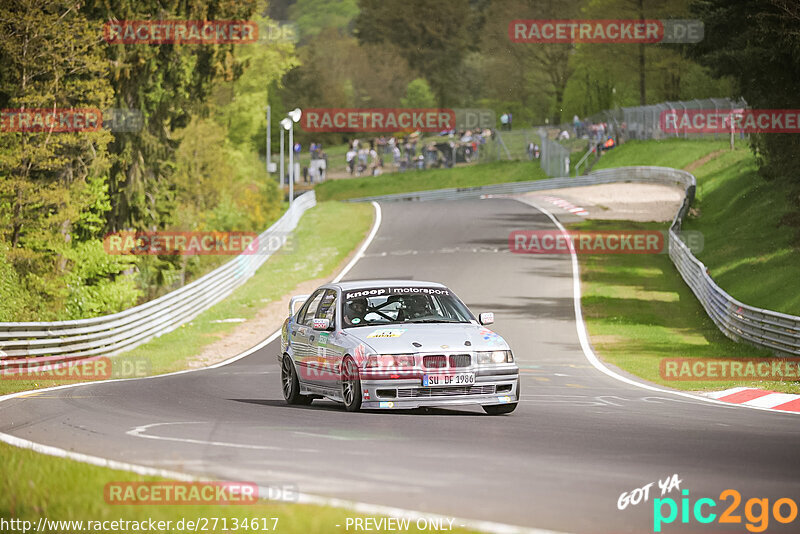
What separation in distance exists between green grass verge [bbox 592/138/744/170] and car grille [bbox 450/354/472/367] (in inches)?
2421

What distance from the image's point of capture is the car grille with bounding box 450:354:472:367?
13.1 meters

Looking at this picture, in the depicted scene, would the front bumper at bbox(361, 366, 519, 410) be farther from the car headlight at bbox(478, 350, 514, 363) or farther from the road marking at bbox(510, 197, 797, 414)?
the road marking at bbox(510, 197, 797, 414)

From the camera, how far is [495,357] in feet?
43.4

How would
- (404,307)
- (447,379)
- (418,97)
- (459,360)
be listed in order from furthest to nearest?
(418,97) < (404,307) < (459,360) < (447,379)

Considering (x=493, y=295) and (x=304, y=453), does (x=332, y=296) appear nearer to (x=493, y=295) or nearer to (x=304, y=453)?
(x=304, y=453)

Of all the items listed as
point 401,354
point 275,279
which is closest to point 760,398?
point 401,354

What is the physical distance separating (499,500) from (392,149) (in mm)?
97582

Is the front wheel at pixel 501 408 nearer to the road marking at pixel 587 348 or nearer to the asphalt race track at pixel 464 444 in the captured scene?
the asphalt race track at pixel 464 444

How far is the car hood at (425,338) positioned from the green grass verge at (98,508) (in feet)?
16.7

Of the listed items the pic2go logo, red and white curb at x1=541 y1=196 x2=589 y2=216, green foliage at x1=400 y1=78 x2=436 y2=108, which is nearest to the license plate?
the pic2go logo

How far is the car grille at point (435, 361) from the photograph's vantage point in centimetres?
1302

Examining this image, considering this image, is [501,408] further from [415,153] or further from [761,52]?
[415,153]

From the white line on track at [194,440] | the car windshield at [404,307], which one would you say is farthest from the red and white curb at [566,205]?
the white line on track at [194,440]

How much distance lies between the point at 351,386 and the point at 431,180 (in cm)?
7901
